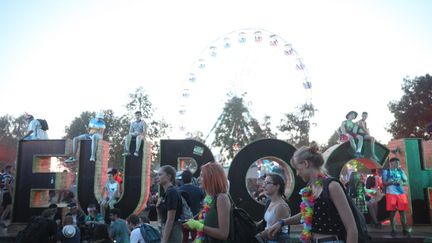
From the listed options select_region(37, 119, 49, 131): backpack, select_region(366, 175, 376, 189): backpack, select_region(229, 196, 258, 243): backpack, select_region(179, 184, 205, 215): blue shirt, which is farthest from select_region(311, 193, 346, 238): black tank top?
select_region(37, 119, 49, 131): backpack

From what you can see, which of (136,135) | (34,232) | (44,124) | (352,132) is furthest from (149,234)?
(44,124)

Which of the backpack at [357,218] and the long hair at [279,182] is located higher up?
the long hair at [279,182]

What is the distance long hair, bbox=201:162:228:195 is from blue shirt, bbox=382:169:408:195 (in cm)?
810

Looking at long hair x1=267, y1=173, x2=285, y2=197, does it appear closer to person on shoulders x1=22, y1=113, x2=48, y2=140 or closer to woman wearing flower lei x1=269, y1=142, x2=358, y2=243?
woman wearing flower lei x1=269, y1=142, x2=358, y2=243

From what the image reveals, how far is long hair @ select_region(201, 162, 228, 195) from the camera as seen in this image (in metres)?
3.26

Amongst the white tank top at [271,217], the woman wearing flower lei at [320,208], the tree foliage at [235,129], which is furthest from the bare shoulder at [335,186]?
the tree foliage at [235,129]

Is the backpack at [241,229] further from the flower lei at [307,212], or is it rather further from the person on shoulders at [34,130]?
the person on shoulders at [34,130]

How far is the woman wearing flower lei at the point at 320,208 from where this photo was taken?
2.54 meters

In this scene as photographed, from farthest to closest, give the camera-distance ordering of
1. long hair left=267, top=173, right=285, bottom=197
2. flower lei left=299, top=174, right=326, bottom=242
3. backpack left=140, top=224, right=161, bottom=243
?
backpack left=140, top=224, right=161, bottom=243 < long hair left=267, top=173, right=285, bottom=197 < flower lei left=299, top=174, right=326, bottom=242

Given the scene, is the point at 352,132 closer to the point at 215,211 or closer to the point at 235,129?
the point at 215,211

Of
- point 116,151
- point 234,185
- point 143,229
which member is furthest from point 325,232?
point 116,151

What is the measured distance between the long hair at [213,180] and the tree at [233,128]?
30.8 m

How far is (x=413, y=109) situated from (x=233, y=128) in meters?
16.4

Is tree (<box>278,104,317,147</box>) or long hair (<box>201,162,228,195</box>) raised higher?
tree (<box>278,104,317,147</box>)
